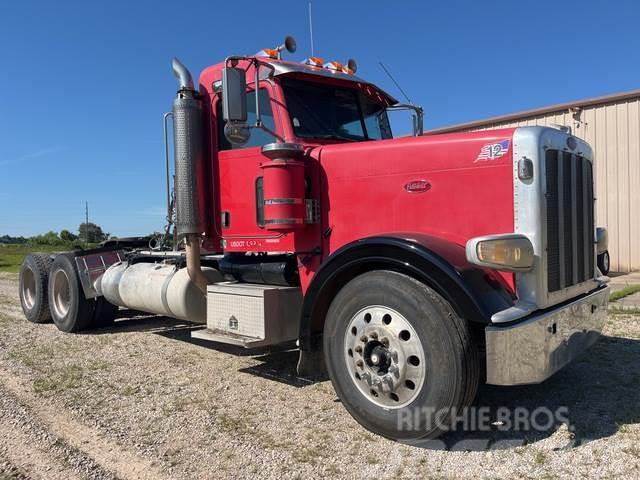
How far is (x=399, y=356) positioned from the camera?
3475 millimetres

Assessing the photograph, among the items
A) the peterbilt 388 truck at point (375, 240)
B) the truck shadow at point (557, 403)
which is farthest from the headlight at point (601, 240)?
the truck shadow at point (557, 403)

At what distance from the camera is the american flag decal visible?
11.6 ft

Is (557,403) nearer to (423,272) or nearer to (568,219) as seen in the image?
(568,219)

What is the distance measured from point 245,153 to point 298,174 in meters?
0.89

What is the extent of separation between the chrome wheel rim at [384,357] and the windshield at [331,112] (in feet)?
6.26

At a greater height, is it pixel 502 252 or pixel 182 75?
pixel 182 75

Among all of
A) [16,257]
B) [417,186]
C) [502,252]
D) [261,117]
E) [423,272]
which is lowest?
[16,257]

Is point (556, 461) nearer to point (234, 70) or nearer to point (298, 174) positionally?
point (298, 174)

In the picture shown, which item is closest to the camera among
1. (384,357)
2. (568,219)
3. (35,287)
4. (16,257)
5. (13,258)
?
(384,357)

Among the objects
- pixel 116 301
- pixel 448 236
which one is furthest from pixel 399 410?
pixel 116 301

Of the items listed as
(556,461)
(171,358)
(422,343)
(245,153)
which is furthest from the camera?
(171,358)

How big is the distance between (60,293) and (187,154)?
13.2 ft

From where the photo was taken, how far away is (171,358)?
592 cm

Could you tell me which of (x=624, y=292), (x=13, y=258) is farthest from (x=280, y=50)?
(x=13, y=258)
